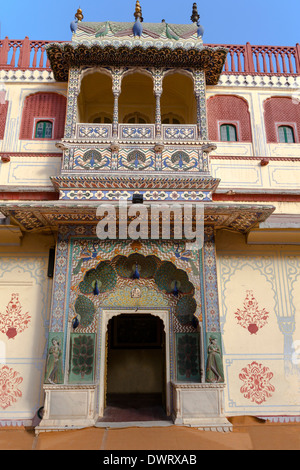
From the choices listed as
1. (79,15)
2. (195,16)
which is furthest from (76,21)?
(195,16)

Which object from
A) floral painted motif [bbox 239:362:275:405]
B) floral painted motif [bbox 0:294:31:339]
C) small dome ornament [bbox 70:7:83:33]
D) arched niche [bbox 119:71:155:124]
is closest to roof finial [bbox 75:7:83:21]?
small dome ornament [bbox 70:7:83:33]

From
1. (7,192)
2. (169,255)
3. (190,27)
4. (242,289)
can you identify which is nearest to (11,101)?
(7,192)

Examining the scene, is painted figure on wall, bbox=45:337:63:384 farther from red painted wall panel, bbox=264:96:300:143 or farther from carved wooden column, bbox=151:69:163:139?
red painted wall panel, bbox=264:96:300:143

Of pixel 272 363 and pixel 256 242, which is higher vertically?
pixel 256 242

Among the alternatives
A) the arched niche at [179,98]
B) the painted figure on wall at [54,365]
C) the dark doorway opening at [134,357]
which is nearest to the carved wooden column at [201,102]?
the arched niche at [179,98]

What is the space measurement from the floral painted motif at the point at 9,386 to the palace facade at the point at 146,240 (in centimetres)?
2

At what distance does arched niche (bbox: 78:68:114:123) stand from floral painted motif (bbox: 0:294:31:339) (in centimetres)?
455

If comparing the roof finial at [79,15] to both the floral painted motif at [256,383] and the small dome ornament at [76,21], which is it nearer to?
the small dome ornament at [76,21]

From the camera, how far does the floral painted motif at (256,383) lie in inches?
265

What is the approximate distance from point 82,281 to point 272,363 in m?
3.94

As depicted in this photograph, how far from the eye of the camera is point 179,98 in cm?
919

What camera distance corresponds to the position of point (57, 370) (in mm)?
6262
